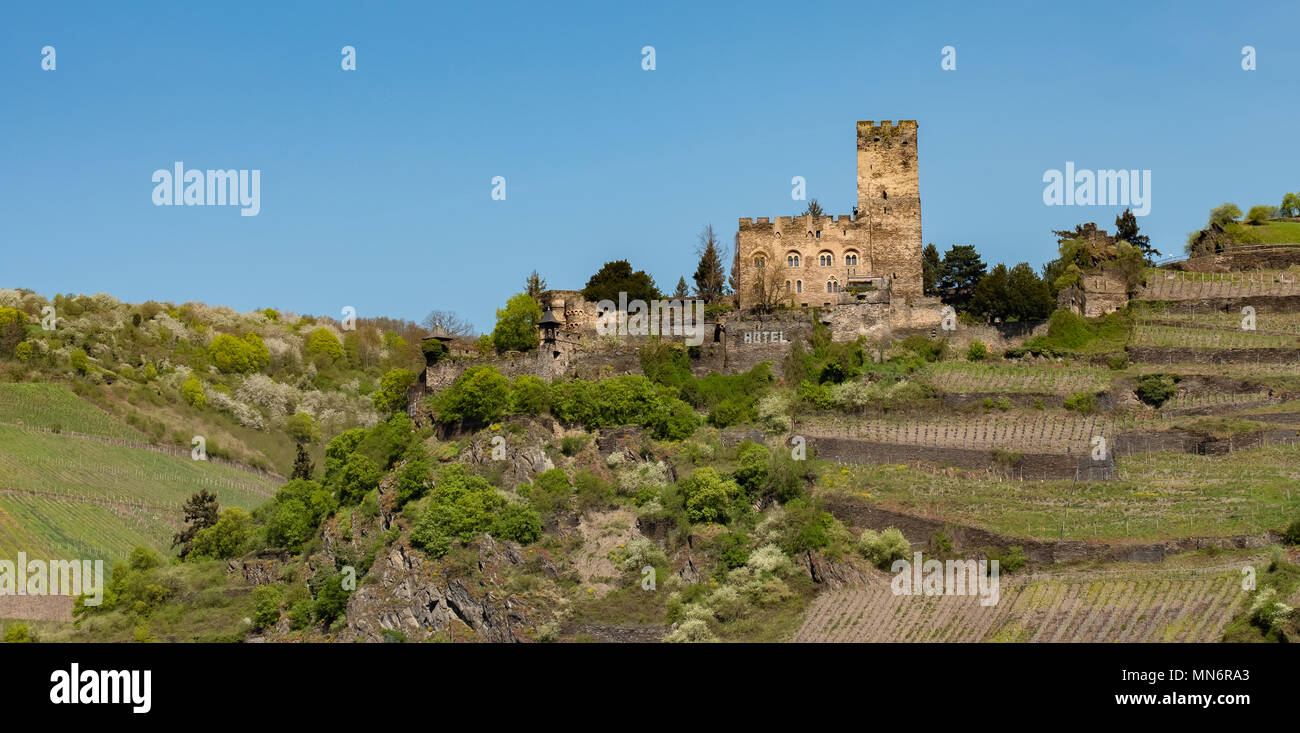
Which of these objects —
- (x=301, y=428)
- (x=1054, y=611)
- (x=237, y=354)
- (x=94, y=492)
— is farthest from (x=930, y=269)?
(x=237, y=354)

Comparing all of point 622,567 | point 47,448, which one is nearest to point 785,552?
point 622,567

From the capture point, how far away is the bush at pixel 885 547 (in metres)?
41.8

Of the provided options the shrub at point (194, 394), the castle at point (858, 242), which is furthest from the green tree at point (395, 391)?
the shrub at point (194, 394)

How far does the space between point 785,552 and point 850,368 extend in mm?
10887

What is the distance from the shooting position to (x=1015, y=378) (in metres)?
51.7

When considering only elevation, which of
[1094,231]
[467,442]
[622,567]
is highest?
[1094,231]

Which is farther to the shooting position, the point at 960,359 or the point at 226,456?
the point at 226,456

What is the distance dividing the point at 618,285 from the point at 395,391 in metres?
9.11

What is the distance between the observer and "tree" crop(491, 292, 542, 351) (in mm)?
54156

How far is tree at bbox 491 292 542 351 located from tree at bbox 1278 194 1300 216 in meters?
41.5

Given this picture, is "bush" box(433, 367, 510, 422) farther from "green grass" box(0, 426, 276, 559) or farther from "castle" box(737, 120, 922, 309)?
"green grass" box(0, 426, 276, 559)

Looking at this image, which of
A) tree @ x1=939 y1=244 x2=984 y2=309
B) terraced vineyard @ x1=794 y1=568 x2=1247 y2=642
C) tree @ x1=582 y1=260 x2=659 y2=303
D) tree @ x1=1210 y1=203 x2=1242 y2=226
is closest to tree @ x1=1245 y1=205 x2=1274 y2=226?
tree @ x1=1210 y1=203 x2=1242 y2=226

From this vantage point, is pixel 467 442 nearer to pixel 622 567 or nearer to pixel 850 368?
pixel 622 567

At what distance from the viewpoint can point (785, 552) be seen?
1693 inches
